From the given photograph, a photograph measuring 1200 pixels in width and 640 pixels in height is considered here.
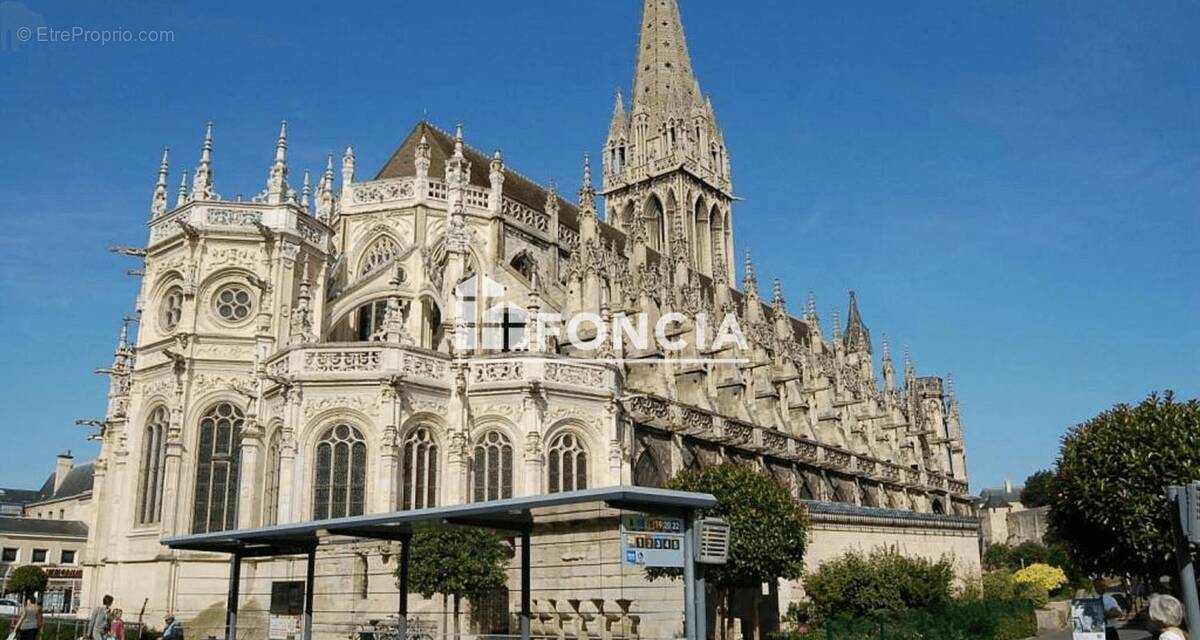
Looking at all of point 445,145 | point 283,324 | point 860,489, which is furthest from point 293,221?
point 860,489

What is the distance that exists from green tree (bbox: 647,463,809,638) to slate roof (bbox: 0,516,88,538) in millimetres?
45541

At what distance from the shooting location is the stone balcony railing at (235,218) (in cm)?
2714

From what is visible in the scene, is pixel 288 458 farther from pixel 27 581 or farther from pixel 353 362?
pixel 27 581

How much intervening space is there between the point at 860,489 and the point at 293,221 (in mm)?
28573

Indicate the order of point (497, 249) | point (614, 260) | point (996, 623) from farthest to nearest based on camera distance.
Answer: point (614, 260) → point (497, 249) → point (996, 623)

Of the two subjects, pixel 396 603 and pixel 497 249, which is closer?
pixel 396 603

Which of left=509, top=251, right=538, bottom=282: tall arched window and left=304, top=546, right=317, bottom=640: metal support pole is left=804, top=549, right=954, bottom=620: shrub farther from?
left=509, top=251, right=538, bottom=282: tall arched window

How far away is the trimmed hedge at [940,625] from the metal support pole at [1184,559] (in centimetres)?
828

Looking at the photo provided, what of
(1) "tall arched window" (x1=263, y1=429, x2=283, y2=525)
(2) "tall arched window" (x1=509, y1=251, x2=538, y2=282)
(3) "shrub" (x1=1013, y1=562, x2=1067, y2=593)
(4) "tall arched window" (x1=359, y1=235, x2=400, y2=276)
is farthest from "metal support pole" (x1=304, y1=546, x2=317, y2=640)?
(3) "shrub" (x1=1013, y1=562, x2=1067, y2=593)

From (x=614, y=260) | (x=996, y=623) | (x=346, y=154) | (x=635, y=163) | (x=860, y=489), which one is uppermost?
(x=635, y=163)

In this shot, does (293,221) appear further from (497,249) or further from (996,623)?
(996,623)

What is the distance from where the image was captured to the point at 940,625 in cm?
1812

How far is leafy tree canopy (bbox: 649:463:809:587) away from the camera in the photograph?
19000mm

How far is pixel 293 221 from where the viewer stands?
27.7 meters
